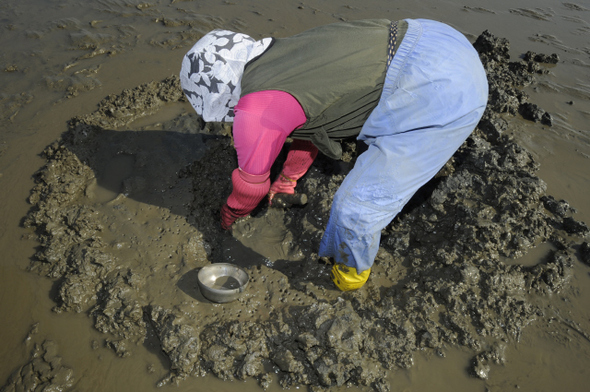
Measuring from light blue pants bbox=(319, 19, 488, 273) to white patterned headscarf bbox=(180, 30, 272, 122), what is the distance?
0.76 m

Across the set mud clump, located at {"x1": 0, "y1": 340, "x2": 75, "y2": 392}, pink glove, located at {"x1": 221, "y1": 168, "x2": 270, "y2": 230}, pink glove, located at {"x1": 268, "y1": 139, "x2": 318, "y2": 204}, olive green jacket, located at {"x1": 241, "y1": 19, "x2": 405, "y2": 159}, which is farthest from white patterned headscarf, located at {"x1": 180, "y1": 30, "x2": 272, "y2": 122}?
mud clump, located at {"x1": 0, "y1": 340, "x2": 75, "y2": 392}

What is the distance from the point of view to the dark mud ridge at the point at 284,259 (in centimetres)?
229

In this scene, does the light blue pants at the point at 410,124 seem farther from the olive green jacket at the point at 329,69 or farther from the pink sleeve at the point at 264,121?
the pink sleeve at the point at 264,121

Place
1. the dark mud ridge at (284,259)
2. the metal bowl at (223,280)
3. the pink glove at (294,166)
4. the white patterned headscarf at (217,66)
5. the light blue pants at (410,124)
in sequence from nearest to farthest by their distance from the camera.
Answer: the light blue pants at (410,124)
the white patterned headscarf at (217,66)
the dark mud ridge at (284,259)
the metal bowl at (223,280)
the pink glove at (294,166)

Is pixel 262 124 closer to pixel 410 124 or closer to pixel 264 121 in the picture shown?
pixel 264 121

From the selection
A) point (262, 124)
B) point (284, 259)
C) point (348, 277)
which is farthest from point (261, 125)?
point (284, 259)

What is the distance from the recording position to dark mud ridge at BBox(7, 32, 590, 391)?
2289 mm

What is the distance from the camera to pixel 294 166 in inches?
127

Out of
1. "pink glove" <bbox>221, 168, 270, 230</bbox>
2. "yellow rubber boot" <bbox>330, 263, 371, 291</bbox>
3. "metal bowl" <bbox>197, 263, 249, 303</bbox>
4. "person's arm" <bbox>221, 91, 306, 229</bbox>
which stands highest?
"person's arm" <bbox>221, 91, 306, 229</bbox>

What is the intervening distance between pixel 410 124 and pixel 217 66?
1.07m

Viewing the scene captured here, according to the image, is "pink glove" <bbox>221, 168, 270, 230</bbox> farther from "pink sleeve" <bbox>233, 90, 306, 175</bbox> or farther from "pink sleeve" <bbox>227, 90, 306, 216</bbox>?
"pink sleeve" <bbox>233, 90, 306, 175</bbox>

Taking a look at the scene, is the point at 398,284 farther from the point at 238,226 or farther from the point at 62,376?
the point at 62,376

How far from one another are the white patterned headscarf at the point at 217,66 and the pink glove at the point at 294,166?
40.0 inches

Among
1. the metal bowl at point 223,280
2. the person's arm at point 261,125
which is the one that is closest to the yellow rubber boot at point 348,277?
the metal bowl at point 223,280
